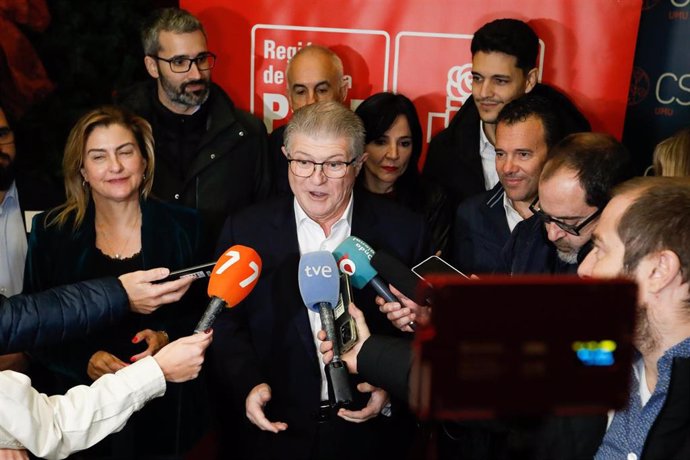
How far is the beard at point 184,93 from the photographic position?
3.47 meters

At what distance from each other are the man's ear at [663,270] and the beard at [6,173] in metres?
2.52

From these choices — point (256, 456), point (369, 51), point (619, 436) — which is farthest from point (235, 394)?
point (369, 51)

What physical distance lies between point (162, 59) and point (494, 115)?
1.65 meters

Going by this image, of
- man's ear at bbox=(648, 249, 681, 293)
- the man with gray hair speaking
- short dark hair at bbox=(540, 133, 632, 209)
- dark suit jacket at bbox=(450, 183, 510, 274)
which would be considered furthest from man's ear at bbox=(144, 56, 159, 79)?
man's ear at bbox=(648, 249, 681, 293)

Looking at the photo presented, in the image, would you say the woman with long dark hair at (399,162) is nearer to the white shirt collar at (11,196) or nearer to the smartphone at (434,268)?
the smartphone at (434,268)

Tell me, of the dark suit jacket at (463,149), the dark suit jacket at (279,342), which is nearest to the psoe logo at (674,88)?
the dark suit jacket at (463,149)

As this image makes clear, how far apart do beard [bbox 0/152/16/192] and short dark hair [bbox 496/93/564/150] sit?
2079 mm

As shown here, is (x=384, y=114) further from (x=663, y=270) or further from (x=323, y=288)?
(x=663, y=270)

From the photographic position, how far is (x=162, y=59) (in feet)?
11.5

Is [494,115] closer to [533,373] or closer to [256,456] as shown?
[256,456]

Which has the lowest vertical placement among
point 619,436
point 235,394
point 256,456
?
point 256,456

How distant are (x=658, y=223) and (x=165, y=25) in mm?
2694

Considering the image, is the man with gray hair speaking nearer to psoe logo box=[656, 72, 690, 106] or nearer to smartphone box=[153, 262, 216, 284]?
smartphone box=[153, 262, 216, 284]

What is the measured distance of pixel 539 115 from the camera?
2953mm
